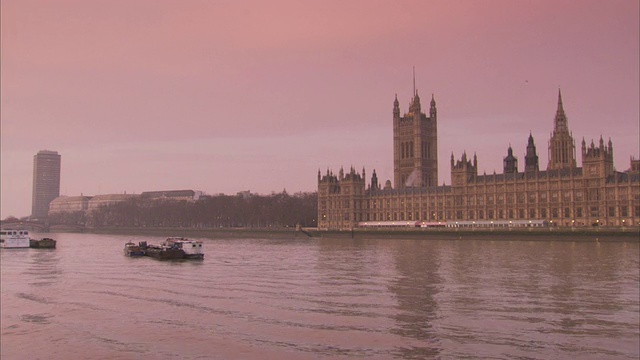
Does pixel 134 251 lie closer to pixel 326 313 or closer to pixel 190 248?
pixel 190 248

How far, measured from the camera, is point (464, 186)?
139m

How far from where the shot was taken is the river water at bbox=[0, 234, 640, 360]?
981 inches

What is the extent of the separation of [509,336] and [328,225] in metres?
133

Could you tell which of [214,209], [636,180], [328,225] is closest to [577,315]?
[636,180]

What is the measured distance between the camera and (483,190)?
136 m

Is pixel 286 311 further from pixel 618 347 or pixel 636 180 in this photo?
pixel 636 180

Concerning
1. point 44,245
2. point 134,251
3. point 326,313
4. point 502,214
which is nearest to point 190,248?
point 134,251

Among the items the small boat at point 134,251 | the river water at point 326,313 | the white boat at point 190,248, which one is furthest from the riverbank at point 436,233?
the small boat at point 134,251

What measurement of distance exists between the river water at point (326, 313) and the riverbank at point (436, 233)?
52120 mm

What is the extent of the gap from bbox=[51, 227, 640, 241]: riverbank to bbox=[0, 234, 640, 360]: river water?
52.1 m

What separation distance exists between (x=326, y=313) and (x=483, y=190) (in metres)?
110

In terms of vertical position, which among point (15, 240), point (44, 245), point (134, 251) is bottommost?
point (134, 251)

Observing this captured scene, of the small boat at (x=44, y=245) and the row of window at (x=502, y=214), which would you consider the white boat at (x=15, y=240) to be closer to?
the small boat at (x=44, y=245)

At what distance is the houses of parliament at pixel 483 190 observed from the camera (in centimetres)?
11625
